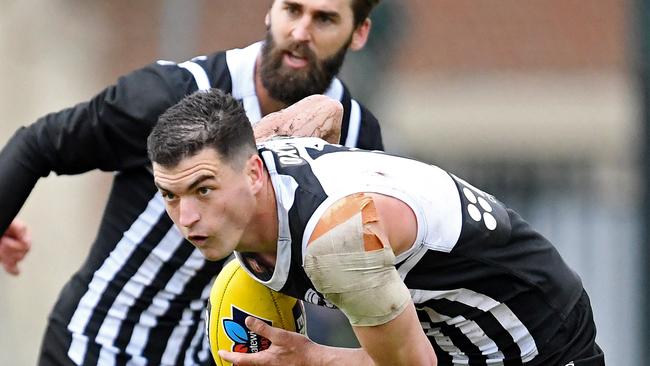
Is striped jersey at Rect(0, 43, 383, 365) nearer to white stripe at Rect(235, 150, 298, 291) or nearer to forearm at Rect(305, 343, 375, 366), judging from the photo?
white stripe at Rect(235, 150, 298, 291)

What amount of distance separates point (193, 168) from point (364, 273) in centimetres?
55

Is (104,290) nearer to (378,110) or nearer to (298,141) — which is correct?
(298,141)

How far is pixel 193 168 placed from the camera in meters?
4.16

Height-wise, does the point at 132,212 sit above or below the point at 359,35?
below

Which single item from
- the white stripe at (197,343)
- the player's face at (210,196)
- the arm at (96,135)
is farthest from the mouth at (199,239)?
the white stripe at (197,343)

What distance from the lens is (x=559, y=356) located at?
15.4 feet

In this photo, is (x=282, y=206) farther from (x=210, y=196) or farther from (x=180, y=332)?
(x=180, y=332)

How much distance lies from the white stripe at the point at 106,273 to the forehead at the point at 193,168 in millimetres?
1179

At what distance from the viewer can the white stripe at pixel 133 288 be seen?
5.36 metres

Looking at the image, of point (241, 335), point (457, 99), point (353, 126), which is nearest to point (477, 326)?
point (241, 335)

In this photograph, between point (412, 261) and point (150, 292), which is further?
point (150, 292)

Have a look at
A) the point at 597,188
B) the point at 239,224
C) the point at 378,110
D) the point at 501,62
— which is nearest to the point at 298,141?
the point at 239,224

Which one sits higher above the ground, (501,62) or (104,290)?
(104,290)

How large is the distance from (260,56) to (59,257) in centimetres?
450
